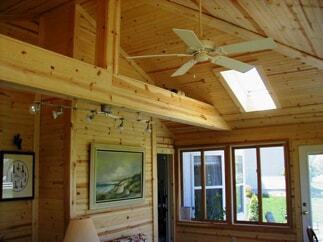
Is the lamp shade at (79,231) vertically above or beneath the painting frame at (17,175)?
beneath

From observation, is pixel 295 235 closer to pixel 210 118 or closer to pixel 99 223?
pixel 210 118

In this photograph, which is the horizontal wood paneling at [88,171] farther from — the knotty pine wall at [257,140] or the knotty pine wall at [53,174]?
the knotty pine wall at [257,140]

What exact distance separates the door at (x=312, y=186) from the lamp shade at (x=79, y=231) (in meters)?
3.81

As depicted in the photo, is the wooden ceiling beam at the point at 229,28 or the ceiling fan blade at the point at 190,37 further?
the wooden ceiling beam at the point at 229,28

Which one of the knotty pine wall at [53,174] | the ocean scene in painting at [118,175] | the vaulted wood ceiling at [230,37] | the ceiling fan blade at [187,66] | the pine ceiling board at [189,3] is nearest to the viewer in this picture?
the ceiling fan blade at [187,66]

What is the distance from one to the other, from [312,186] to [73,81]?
15.4ft

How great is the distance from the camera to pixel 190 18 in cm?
501

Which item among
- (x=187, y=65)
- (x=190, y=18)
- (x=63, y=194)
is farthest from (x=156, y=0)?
(x=63, y=194)

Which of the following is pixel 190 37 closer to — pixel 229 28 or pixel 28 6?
pixel 229 28

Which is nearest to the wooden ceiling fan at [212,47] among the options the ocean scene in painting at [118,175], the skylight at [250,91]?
the ocean scene in painting at [118,175]

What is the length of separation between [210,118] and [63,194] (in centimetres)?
292

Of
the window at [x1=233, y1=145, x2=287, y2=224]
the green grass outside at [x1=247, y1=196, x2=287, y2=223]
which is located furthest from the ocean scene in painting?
the green grass outside at [x1=247, y1=196, x2=287, y2=223]

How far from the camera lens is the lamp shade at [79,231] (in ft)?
14.2

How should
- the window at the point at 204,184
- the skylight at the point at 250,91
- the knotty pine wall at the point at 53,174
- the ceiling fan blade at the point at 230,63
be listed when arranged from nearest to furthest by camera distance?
the ceiling fan blade at the point at 230,63, the knotty pine wall at the point at 53,174, the skylight at the point at 250,91, the window at the point at 204,184
